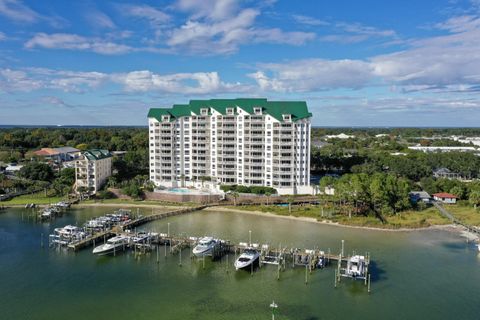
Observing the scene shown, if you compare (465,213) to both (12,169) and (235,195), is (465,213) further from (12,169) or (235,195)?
(12,169)

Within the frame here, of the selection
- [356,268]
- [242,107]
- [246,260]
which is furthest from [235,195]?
[356,268]

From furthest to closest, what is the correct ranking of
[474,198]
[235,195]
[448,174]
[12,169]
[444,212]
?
[12,169], [448,174], [235,195], [474,198], [444,212]

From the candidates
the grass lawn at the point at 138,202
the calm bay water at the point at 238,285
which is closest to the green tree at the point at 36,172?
the grass lawn at the point at 138,202

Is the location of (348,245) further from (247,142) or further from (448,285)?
(247,142)

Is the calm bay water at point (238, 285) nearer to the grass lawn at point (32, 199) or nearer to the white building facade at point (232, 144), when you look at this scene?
the grass lawn at point (32, 199)

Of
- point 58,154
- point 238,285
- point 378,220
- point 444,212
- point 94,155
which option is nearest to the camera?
point 238,285

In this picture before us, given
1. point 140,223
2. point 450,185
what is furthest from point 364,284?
point 450,185
